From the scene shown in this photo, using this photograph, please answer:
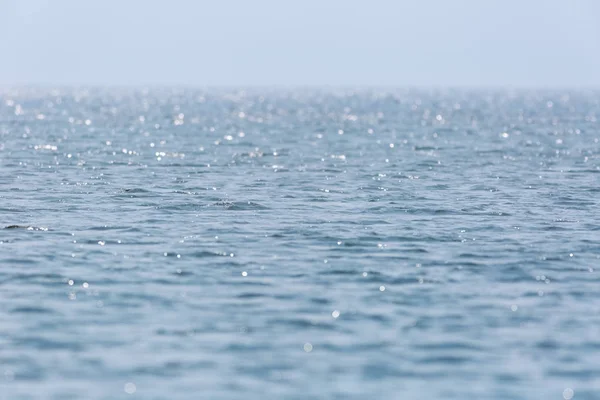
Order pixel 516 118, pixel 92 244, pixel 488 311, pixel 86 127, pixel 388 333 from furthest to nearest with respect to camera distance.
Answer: pixel 516 118, pixel 86 127, pixel 92 244, pixel 488 311, pixel 388 333

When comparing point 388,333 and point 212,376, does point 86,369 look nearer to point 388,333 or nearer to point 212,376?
point 212,376

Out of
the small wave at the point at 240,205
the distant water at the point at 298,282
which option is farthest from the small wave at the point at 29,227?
the small wave at the point at 240,205

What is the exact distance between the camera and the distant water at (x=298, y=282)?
698 inches

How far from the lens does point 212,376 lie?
17656 mm

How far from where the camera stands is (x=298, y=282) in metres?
24.1

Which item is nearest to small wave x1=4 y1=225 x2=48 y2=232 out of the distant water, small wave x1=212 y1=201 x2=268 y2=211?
the distant water

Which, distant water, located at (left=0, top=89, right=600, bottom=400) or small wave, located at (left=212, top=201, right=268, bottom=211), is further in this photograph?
small wave, located at (left=212, top=201, right=268, bottom=211)

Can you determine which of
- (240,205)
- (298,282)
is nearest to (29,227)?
(240,205)

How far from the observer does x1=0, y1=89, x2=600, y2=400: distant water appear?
17.7 metres

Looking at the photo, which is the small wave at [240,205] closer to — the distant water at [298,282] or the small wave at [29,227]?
the distant water at [298,282]

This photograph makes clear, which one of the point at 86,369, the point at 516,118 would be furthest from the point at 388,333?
the point at 516,118

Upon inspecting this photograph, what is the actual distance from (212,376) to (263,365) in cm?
88


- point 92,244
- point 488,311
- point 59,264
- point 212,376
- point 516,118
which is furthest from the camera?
point 516,118

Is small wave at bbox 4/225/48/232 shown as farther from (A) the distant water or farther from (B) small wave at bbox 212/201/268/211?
(B) small wave at bbox 212/201/268/211
